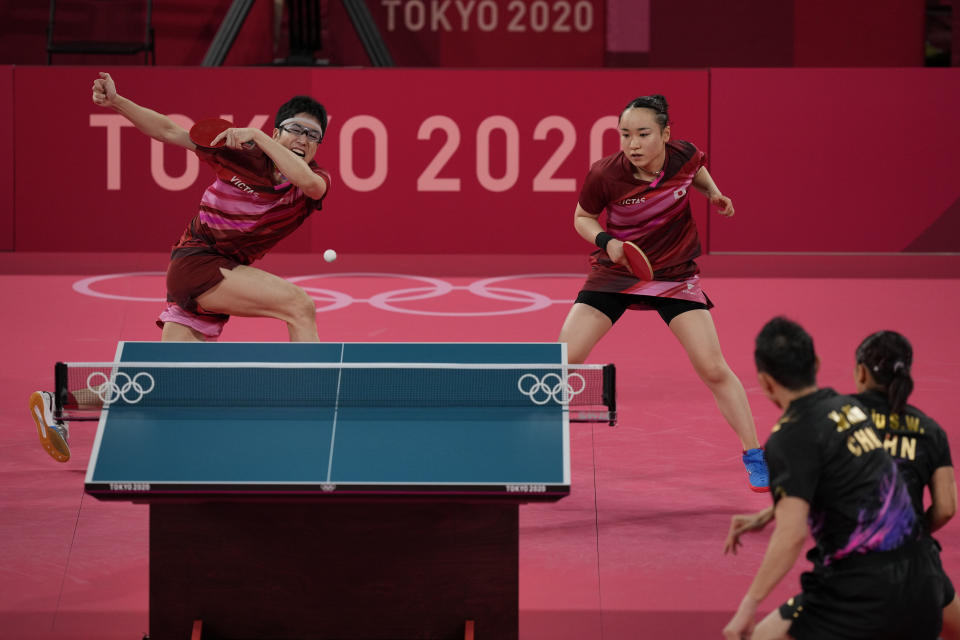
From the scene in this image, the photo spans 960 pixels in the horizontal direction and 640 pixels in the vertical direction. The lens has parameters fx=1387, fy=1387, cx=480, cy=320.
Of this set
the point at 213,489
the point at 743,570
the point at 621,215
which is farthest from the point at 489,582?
the point at 621,215

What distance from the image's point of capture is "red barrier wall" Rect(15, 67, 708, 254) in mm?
11492

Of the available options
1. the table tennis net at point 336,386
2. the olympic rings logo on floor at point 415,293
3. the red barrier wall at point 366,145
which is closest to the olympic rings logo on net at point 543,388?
the table tennis net at point 336,386

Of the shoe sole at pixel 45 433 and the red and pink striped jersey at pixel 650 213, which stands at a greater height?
the red and pink striped jersey at pixel 650 213

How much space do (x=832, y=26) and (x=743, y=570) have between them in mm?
13026

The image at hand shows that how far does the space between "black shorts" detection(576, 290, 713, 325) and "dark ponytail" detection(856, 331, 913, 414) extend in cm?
226

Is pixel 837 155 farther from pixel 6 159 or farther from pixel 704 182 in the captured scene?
pixel 6 159

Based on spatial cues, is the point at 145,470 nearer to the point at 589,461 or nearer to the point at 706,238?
the point at 589,461

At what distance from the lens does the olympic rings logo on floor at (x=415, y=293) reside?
998 centimetres

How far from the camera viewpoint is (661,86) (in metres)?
11.5

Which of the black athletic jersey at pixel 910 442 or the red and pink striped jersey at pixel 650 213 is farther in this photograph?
the red and pink striped jersey at pixel 650 213

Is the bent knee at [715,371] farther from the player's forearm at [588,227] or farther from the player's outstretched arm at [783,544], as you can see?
the player's outstretched arm at [783,544]

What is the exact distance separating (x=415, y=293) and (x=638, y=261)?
17.7 feet

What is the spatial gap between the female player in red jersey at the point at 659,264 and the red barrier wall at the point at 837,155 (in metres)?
5.81

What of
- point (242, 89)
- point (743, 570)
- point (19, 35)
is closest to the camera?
point (743, 570)
